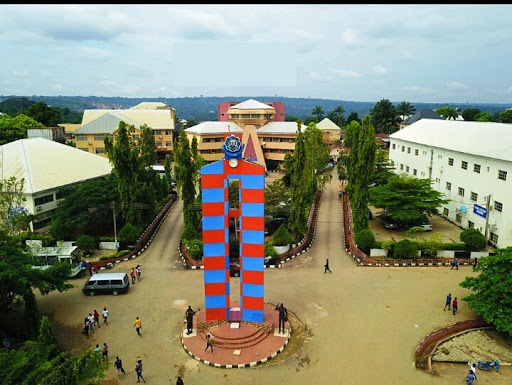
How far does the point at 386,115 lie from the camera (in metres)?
82.0

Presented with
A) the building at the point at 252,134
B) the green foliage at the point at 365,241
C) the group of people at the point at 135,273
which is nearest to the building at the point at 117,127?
the building at the point at 252,134

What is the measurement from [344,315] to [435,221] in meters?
18.3

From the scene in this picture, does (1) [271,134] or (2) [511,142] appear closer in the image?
(2) [511,142]

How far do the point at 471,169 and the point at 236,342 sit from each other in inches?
941

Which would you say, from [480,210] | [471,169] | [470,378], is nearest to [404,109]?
[471,169]

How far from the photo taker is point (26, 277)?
16.8m

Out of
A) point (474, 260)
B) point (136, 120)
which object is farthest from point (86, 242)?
point (136, 120)

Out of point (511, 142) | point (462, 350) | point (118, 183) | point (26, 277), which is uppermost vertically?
point (511, 142)

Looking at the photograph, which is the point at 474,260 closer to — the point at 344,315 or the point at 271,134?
the point at 344,315

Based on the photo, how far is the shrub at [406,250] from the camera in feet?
82.1

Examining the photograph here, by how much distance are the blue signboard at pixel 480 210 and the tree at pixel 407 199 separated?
2.02 metres

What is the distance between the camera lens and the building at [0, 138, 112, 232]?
2944 centimetres

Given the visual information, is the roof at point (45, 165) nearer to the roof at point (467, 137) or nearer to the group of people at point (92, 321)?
the group of people at point (92, 321)

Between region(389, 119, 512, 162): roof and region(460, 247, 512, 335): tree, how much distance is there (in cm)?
1102
